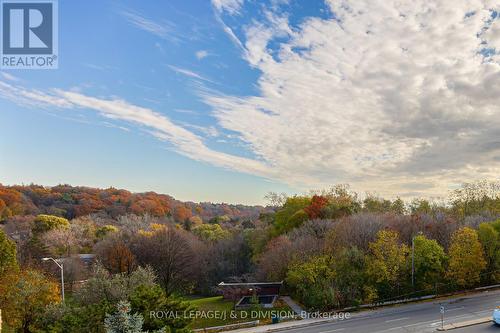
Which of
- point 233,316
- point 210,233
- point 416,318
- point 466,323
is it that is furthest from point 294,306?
point 210,233

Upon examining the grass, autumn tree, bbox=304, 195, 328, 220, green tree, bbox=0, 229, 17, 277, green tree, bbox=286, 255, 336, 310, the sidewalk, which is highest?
autumn tree, bbox=304, 195, 328, 220

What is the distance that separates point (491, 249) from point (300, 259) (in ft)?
60.6

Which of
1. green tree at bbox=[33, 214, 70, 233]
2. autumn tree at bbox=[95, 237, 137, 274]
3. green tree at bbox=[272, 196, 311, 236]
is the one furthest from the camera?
green tree at bbox=[33, 214, 70, 233]

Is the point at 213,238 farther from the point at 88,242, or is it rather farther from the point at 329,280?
the point at 329,280

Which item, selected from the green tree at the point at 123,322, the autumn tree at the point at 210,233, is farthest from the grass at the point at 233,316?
the autumn tree at the point at 210,233

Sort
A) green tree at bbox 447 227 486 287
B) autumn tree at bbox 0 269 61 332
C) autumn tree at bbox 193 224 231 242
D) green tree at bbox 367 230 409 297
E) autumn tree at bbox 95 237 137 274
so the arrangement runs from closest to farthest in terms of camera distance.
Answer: autumn tree at bbox 0 269 61 332 < green tree at bbox 367 230 409 297 < green tree at bbox 447 227 486 287 < autumn tree at bbox 95 237 137 274 < autumn tree at bbox 193 224 231 242

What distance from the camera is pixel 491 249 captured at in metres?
33.3

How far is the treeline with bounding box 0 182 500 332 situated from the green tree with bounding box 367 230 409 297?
3.4 inches

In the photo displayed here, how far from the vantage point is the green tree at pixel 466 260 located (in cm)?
3094

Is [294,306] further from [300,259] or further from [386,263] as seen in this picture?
[386,263]

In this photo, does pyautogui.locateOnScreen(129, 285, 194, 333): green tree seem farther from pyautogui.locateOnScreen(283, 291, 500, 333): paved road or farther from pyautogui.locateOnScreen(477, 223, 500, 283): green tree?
pyautogui.locateOnScreen(477, 223, 500, 283): green tree

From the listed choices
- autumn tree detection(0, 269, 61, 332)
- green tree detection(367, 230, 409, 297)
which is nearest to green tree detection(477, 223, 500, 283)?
green tree detection(367, 230, 409, 297)

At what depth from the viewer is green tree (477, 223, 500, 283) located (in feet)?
109

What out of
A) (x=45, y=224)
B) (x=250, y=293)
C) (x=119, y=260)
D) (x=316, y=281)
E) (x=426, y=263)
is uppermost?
(x=45, y=224)
